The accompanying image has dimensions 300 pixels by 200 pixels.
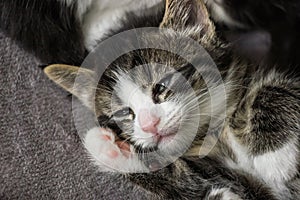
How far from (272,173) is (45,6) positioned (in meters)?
0.70

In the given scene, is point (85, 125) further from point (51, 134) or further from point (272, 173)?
point (272, 173)

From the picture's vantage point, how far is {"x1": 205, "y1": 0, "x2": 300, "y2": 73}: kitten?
49.1 inches

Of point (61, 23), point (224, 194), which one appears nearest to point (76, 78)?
point (61, 23)

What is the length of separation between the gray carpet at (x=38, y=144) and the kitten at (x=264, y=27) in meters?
0.50

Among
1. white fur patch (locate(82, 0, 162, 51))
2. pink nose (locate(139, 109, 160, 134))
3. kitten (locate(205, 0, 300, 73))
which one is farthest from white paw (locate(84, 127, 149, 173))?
kitten (locate(205, 0, 300, 73))

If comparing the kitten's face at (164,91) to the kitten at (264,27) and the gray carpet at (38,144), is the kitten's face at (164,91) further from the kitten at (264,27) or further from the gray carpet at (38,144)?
the gray carpet at (38,144)

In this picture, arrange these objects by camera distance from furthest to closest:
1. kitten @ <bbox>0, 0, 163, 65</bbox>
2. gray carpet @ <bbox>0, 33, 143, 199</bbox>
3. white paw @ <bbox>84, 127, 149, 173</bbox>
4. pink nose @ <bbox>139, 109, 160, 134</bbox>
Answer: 1. gray carpet @ <bbox>0, 33, 143, 199</bbox>
2. kitten @ <bbox>0, 0, 163, 65</bbox>
3. white paw @ <bbox>84, 127, 149, 173</bbox>
4. pink nose @ <bbox>139, 109, 160, 134</bbox>

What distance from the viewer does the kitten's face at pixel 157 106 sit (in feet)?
3.76

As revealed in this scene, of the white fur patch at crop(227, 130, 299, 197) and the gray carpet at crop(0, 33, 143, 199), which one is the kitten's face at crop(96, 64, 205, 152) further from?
the gray carpet at crop(0, 33, 143, 199)

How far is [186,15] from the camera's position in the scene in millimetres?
1218

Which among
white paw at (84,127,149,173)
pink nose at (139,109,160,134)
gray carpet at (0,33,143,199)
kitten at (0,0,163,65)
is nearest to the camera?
pink nose at (139,109,160,134)

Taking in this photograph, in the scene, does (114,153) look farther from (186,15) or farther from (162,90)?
(186,15)

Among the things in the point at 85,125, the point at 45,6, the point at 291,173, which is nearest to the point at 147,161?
the point at 85,125

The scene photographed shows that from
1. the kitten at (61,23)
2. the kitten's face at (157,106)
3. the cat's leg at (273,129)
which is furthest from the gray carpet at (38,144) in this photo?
the cat's leg at (273,129)
